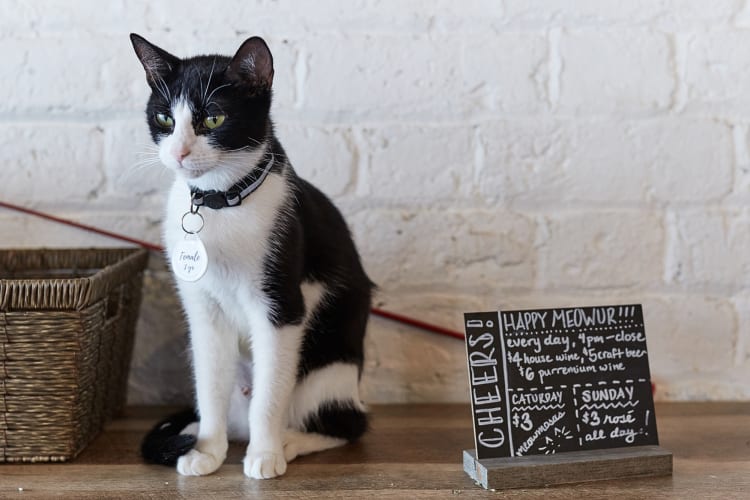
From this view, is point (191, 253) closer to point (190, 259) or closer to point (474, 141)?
point (190, 259)

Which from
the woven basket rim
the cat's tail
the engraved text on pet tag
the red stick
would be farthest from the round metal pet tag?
the red stick

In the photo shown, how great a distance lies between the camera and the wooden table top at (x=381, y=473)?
946mm

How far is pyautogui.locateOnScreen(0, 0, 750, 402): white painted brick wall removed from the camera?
1.30 m

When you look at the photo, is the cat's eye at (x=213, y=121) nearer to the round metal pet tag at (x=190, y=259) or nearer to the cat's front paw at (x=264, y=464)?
the round metal pet tag at (x=190, y=259)

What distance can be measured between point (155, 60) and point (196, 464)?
53 cm

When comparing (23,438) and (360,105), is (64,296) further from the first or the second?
(360,105)

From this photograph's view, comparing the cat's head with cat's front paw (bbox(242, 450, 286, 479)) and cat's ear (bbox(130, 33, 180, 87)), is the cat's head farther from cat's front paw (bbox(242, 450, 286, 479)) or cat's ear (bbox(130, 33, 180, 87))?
cat's front paw (bbox(242, 450, 286, 479))

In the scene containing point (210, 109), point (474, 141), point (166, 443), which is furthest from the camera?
point (474, 141)

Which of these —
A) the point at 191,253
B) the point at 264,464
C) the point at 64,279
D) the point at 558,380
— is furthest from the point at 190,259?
the point at 558,380

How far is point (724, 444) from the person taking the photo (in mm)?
1126

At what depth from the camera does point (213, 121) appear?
36.9 inches

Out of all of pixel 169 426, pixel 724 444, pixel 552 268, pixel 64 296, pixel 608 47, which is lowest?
pixel 724 444

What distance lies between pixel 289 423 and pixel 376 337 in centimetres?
29

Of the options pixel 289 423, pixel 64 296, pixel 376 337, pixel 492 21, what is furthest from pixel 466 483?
pixel 492 21
